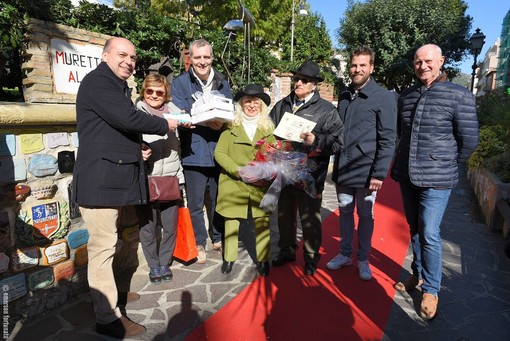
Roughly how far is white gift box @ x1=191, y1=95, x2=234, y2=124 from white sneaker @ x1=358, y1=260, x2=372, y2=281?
79.9 inches

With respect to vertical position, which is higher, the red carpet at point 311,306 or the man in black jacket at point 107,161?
the man in black jacket at point 107,161

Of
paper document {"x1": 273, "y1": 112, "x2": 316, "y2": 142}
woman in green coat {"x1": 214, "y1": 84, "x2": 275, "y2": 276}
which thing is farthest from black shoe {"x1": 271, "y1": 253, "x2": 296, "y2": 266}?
paper document {"x1": 273, "y1": 112, "x2": 316, "y2": 142}

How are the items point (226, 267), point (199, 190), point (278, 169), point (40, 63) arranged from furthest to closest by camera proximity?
point (199, 190) < point (226, 267) < point (40, 63) < point (278, 169)

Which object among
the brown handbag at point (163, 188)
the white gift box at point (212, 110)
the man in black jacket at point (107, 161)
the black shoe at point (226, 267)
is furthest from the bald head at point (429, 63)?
the black shoe at point (226, 267)

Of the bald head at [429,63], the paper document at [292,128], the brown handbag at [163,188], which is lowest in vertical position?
the brown handbag at [163,188]

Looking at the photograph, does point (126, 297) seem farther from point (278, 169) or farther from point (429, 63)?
point (429, 63)

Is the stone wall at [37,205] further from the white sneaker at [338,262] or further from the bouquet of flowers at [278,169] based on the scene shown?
the white sneaker at [338,262]

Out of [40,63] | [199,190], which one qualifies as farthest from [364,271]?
[40,63]

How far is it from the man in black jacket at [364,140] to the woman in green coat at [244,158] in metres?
0.76

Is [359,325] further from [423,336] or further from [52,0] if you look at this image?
[52,0]

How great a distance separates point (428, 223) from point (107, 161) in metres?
2.60

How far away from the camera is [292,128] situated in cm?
320

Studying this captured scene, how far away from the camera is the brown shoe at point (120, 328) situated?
2.67 m

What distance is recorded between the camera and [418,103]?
2881 mm
